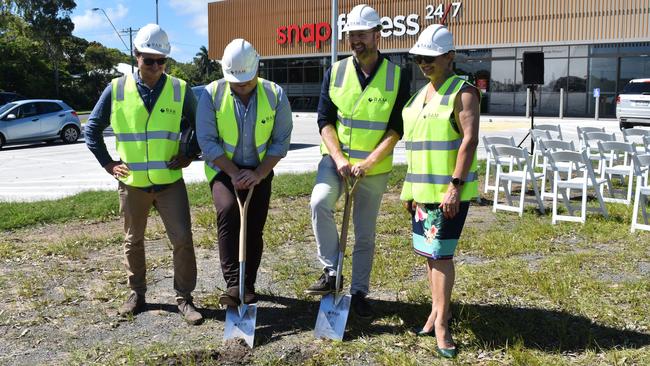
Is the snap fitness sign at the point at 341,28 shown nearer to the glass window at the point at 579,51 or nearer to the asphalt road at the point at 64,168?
the glass window at the point at 579,51

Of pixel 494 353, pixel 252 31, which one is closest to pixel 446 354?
pixel 494 353

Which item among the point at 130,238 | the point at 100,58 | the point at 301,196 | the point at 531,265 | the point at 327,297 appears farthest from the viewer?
the point at 100,58

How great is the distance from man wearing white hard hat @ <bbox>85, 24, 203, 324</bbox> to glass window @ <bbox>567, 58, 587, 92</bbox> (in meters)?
29.7

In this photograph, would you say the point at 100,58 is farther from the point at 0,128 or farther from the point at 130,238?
the point at 130,238

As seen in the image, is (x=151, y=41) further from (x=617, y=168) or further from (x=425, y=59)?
(x=617, y=168)

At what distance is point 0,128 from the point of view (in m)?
18.9

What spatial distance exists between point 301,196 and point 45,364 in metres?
Answer: 6.23

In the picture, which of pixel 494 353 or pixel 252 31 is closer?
pixel 494 353

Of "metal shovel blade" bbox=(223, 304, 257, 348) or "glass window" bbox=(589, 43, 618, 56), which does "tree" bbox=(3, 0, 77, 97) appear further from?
"metal shovel blade" bbox=(223, 304, 257, 348)

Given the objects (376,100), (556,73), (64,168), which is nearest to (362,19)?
(376,100)

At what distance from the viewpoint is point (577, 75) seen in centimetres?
3144

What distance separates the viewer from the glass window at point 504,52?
108ft

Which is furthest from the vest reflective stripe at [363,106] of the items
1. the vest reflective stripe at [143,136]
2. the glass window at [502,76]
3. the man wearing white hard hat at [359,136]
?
the glass window at [502,76]

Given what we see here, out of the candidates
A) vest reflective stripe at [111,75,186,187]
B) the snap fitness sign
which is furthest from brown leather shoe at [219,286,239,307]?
the snap fitness sign
